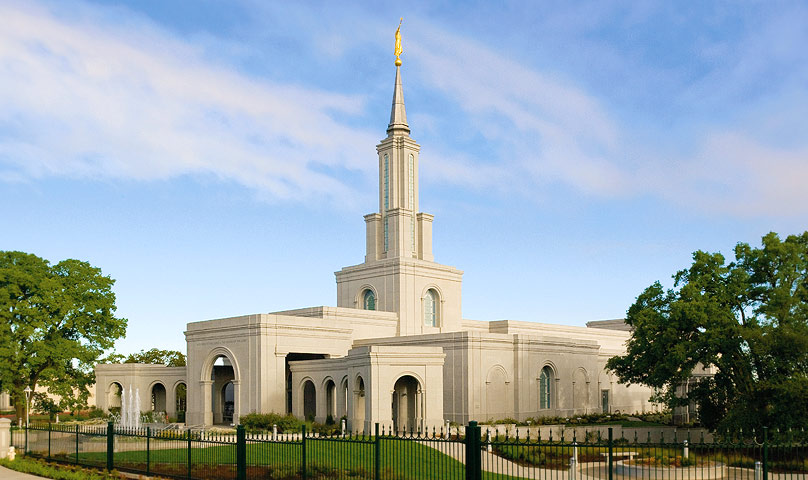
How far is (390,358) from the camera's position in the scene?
136ft

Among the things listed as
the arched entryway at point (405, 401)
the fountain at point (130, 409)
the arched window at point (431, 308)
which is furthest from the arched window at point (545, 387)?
the fountain at point (130, 409)

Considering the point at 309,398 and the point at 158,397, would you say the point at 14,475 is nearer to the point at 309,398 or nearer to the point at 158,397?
the point at 309,398

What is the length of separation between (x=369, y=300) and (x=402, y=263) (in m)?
4.24

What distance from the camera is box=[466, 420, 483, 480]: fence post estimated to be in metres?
16.2

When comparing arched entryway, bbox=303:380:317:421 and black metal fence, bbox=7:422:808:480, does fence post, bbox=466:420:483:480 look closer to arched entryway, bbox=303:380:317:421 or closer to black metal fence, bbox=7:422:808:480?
black metal fence, bbox=7:422:808:480

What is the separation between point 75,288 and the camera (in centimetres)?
5081

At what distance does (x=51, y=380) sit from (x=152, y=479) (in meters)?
31.5

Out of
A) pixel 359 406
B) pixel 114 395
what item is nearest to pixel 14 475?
pixel 359 406

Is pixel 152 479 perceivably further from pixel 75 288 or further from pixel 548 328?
pixel 548 328

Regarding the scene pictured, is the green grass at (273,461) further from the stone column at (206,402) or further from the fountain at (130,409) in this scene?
the fountain at (130,409)

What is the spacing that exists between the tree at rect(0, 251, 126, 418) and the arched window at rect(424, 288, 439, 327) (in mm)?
19793

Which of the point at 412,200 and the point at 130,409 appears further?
the point at 412,200

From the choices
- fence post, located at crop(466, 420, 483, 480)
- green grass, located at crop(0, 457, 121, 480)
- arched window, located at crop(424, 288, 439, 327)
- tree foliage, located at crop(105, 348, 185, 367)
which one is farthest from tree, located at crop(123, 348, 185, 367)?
fence post, located at crop(466, 420, 483, 480)

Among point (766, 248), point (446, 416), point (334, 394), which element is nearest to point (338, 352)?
point (334, 394)
